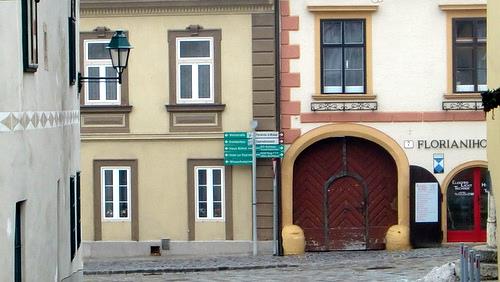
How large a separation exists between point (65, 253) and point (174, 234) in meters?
11.0

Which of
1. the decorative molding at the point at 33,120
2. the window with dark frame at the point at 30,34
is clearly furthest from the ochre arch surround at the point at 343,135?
the window with dark frame at the point at 30,34

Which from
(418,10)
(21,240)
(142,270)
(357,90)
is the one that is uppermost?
(418,10)

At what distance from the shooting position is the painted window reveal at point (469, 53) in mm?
28531

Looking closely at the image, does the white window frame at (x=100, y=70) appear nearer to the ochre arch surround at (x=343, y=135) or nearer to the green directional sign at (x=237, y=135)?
the green directional sign at (x=237, y=135)

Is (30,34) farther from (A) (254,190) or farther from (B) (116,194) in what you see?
(B) (116,194)

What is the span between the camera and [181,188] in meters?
29.0

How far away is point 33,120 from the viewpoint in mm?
14102

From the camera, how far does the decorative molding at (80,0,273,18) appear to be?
1123 inches

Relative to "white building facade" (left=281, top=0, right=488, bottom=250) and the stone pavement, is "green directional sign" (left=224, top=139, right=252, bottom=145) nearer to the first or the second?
"white building facade" (left=281, top=0, right=488, bottom=250)

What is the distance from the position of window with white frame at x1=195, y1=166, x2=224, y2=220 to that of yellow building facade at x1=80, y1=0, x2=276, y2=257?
0.02 meters

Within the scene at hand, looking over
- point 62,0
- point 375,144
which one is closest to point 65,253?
point 62,0

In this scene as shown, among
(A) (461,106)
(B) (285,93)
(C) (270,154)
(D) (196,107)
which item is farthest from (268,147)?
(A) (461,106)

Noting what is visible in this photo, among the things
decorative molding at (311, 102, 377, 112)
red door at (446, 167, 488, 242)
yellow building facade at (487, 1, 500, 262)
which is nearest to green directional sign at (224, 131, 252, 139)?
decorative molding at (311, 102, 377, 112)

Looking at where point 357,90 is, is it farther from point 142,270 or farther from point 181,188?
point 142,270
